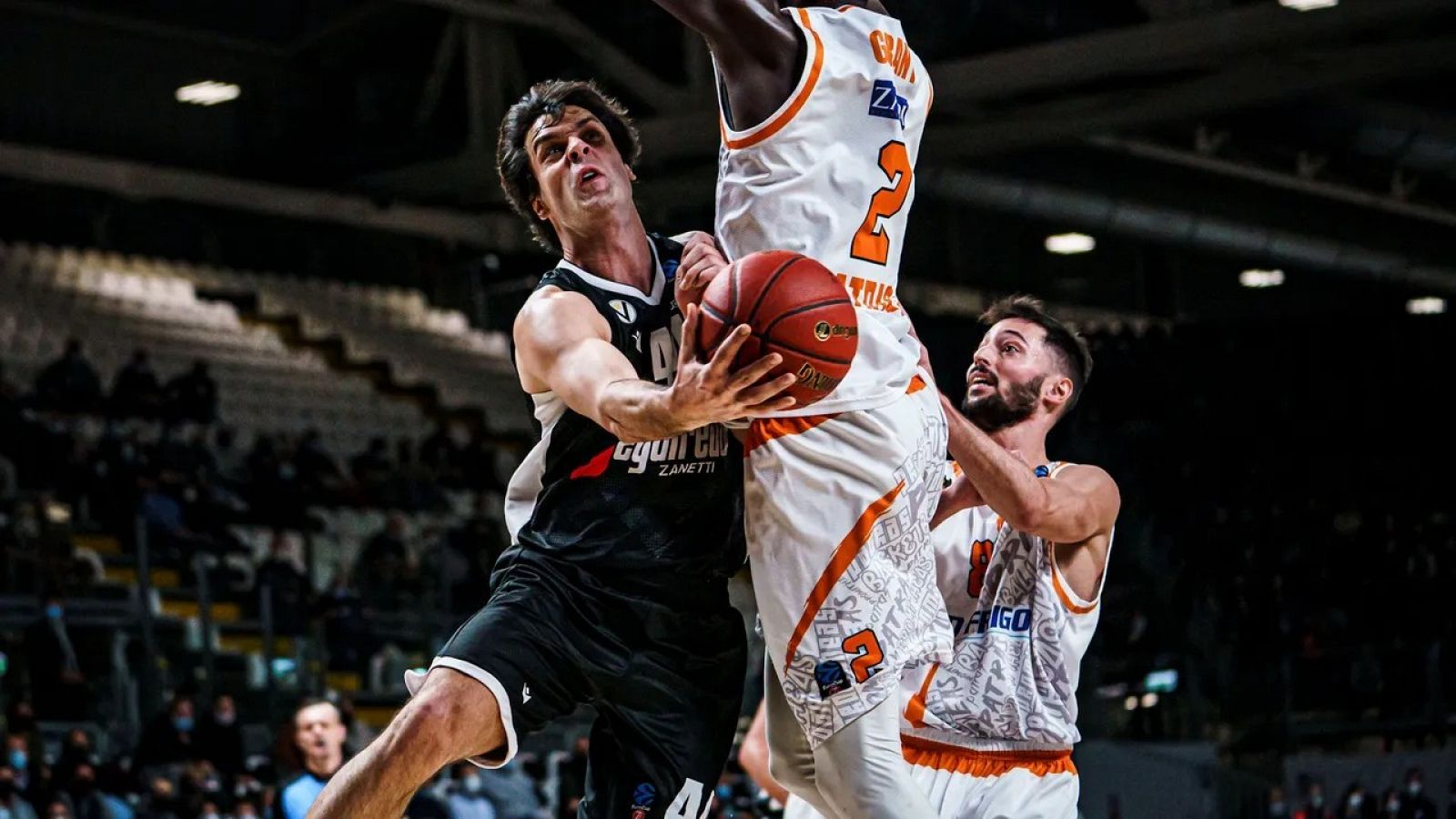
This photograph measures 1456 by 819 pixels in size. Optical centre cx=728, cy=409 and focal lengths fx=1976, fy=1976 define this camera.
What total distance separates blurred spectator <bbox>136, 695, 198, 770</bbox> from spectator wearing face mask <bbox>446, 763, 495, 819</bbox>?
1.54m

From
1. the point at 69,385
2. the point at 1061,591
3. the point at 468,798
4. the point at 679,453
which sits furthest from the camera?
the point at 69,385

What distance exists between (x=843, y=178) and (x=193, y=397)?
15.2 m

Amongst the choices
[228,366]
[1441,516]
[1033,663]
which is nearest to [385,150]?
[228,366]

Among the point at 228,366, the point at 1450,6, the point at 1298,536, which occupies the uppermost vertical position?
the point at 1450,6

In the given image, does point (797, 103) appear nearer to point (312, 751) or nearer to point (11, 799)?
point (312, 751)

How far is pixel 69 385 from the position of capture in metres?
17.7

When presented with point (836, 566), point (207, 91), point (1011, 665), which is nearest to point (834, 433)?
point (836, 566)

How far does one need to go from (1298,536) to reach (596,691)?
15.0m

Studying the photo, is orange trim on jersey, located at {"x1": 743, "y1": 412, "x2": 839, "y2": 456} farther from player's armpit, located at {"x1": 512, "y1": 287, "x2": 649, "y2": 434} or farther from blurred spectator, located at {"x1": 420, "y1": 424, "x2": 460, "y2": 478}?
blurred spectator, located at {"x1": 420, "y1": 424, "x2": 460, "y2": 478}

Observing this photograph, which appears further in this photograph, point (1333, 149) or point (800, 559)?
point (1333, 149)

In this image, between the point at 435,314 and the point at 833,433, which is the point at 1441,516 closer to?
the point at 435,314

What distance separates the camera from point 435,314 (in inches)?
994

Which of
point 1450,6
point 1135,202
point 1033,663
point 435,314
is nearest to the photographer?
point 1033,663

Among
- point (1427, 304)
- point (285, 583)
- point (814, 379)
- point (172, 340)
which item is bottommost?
point (814, 379)
